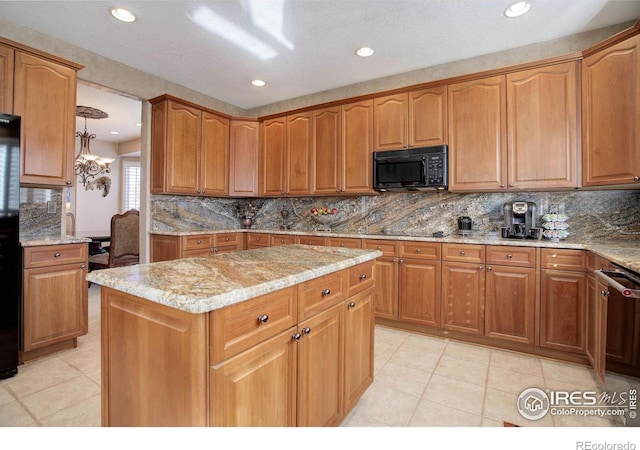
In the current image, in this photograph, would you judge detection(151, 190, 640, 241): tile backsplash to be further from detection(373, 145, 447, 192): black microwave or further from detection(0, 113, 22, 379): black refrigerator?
detection(0, 113, 22, 379): black refrigerator

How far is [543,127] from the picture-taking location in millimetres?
2746

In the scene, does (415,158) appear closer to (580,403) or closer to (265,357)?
(580,403)

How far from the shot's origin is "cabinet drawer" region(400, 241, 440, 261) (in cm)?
295

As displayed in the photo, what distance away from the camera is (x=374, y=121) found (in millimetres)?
3561

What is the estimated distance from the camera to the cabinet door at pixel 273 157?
430cm

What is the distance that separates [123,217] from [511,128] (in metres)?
4.68

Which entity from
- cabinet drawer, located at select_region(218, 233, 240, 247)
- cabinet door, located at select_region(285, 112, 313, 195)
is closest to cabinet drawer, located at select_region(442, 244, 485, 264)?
cabinet door, located at select_region(285, 112, 313, 195)

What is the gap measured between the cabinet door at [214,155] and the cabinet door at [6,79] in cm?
182

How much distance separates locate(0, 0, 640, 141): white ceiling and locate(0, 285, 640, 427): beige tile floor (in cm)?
270

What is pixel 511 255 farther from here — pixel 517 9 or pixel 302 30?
pixel 302 30

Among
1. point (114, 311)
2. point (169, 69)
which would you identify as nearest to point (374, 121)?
point (169, 69)

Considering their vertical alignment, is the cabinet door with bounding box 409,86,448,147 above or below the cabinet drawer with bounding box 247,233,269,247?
above

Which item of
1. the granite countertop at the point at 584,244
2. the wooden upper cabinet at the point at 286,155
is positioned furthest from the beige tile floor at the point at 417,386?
the wooden upper cabinet at the point at 286,155

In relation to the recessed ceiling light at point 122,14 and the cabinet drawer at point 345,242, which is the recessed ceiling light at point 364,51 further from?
the recessed ceiling light at point 122,14
